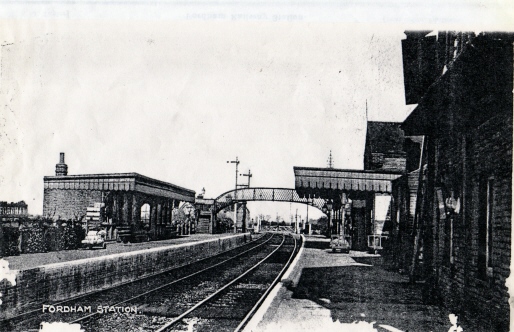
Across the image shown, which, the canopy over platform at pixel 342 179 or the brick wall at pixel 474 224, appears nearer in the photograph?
the brick wall at pixel 474 224

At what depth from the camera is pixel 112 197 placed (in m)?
25.5

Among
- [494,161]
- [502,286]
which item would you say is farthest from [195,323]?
[494,161]

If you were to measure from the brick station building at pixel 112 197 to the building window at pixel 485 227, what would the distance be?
16.4 metres

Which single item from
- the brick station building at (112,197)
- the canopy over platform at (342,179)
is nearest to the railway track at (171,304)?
the canopy over platform at (342,179)

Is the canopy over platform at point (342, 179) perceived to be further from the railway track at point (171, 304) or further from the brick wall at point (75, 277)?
the brick wall at point (75, 277)

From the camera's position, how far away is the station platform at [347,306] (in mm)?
7367

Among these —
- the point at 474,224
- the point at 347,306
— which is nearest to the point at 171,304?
the point at 347,306

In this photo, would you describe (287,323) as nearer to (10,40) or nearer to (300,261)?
(10,40)

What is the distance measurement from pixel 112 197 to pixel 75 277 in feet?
54.6

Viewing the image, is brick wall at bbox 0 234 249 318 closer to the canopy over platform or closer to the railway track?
the railway track

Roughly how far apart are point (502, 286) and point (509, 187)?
122 centimetres

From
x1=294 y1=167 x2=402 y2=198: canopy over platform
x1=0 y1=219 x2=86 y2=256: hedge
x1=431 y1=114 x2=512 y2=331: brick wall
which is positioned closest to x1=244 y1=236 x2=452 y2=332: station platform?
x1=431 y1=114 x2=512 y2=331: brick wall

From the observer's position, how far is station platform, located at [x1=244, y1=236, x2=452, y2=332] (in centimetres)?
737

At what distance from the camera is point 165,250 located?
49.2ft
